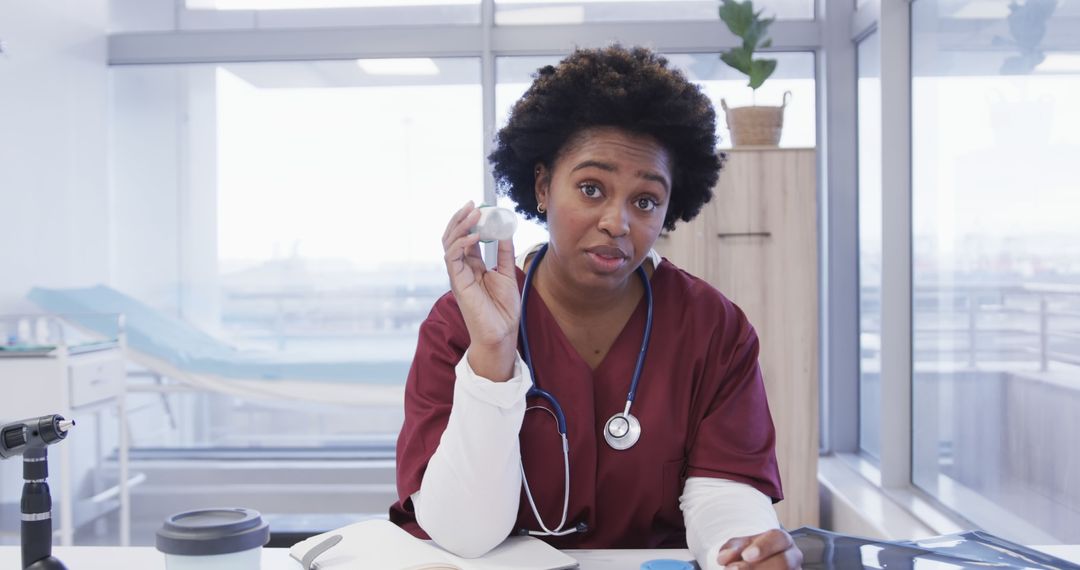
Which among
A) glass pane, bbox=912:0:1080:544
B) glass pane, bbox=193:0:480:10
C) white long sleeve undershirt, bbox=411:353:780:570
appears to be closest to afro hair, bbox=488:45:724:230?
white long sleeve undershirt, bbox=411:353:780:570

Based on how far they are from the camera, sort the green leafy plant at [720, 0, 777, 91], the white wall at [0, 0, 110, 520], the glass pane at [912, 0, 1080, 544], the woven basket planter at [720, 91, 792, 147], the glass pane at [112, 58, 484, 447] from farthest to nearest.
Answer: the glass pane at [112, 58, 484, 447] → the white wall at [0, 0, 110, 520] → the woven basket planter at [720, 91, 792, 147] → the green leafy plant at [720, 0, 777, 91] → the glass pane at [912, 0, 1080, 544]

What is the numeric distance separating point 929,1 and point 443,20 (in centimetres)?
182

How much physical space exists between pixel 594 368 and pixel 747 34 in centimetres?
177

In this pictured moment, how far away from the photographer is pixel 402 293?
356 centimetres

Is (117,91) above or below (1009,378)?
above

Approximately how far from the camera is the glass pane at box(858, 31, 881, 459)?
297 centimetres

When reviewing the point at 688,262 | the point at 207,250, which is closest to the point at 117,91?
the point at 207,250

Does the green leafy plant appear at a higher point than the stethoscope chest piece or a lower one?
higher

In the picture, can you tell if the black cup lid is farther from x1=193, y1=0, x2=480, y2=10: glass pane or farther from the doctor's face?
x1=193, y1=0, x2=480, y2=10: glass pane

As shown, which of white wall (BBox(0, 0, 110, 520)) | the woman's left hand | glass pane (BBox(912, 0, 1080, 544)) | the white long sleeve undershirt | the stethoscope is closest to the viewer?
the woman's left hand

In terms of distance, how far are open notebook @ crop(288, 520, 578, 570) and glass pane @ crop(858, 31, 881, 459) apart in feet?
7.38

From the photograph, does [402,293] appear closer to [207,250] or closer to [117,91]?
[207,250]

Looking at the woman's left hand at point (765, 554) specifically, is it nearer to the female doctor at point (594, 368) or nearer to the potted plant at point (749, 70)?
the female doctor at point (594, 368)

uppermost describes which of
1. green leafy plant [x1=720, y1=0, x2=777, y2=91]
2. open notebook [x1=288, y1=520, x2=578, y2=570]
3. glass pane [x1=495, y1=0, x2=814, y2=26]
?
glass pane [x1=495, y1=0, x2=814, y2=26]
